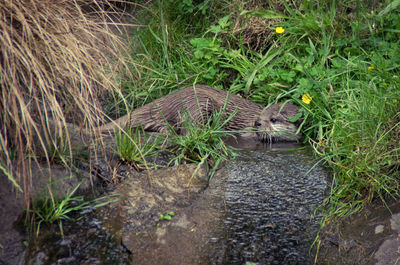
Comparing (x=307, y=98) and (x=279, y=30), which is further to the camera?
(x=279, y=30)

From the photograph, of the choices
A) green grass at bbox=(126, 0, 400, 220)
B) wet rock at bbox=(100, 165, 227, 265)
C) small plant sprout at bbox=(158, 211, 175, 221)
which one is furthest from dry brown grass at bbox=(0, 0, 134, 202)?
green grass at bbox=(126, 0, 400, 220)

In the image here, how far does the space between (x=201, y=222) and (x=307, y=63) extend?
213 cm

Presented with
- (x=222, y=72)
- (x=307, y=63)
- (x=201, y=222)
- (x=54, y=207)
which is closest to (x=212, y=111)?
(x=222, y=72)

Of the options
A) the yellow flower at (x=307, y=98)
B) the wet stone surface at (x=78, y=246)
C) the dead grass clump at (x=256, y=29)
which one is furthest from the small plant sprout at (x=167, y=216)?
the dead grass clump at (x=256, y=29)

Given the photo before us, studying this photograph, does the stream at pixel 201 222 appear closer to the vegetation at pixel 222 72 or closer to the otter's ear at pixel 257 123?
the vegetation at pixel 222 72

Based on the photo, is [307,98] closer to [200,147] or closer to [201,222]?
[200,147]

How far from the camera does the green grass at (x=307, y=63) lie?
2.85m

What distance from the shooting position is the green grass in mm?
2854

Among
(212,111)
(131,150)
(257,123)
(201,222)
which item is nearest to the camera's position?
(201,222)

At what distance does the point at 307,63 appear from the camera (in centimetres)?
393

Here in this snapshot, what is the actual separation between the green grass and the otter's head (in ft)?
0.36

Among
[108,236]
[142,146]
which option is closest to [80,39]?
[142,146]

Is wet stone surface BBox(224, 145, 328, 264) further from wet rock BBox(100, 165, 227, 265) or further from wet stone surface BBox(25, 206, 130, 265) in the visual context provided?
wet stone surface BBox(25, 206, 130, 265)

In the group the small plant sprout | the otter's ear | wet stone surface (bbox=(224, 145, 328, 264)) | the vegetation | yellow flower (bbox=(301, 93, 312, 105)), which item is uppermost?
the vegetation
